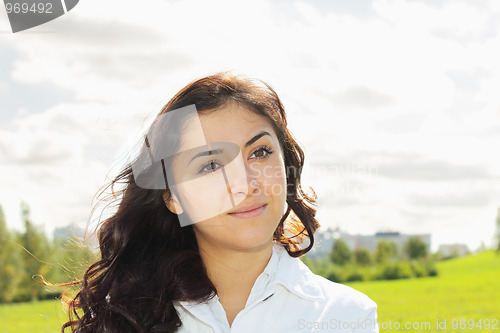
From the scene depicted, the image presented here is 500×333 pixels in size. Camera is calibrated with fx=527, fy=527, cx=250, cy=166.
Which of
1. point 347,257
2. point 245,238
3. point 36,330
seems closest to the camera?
point 245,238

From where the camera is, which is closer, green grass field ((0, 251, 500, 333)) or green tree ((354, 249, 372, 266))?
green grass field ((0, 251, 500, 333))

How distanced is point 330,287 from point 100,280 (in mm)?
1357

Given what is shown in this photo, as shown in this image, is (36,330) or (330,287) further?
(36,330)

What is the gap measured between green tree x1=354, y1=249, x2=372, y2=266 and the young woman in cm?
4027

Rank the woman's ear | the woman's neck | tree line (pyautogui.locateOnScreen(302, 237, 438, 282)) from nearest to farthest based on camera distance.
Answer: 1. the woman's neck
2. the woman's ear
3. tree line (pyautogui.locateOnScreen(302, 237, 438, 282))

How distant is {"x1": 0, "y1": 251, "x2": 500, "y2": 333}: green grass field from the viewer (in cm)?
2375

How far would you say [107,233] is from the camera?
3.33 m

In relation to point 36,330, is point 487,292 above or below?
below

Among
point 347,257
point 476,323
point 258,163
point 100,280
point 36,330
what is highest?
point 258,163

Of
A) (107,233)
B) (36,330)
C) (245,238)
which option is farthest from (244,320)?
(36,330)

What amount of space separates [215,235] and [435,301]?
3063cm

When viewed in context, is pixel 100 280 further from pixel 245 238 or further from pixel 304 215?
pixel 304 215

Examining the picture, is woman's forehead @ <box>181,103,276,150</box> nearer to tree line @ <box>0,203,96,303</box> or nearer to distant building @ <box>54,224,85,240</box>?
distant building @ <box>54,224,85,240</box>

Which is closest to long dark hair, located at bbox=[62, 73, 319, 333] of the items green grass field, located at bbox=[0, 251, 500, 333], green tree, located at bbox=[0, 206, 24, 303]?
green grass field, located at bbox=[0, 251, 500, 333]
